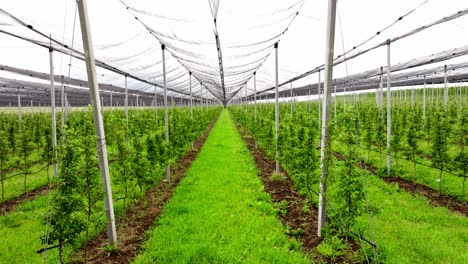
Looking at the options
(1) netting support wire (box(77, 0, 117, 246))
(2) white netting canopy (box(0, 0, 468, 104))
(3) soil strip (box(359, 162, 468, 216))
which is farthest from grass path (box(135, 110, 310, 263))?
(2) white netting canopy (box(0, 0, 468, 104))

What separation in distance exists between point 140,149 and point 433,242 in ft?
18.1

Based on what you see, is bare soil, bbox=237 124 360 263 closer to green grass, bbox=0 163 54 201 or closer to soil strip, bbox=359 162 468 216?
soil strip, bbox=359 162 468 216

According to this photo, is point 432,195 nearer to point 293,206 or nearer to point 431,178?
point 431,178

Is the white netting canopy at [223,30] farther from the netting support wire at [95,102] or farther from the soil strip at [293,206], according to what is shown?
the soil strip at [293,206]

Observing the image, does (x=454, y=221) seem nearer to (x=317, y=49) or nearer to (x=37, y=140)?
(x=317, y=49)

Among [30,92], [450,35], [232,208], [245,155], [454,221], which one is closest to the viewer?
[454,221]

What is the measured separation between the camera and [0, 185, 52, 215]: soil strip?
A: 667cm

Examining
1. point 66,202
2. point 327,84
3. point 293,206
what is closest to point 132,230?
point 66,202

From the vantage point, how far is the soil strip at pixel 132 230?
4535 millimetres

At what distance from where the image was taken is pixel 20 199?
7.40m

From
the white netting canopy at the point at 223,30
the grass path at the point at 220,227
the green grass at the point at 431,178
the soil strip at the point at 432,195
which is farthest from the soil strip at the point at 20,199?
the green grass at the point at 431,178

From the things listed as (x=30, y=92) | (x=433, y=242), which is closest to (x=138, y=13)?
(x=433, y=242)

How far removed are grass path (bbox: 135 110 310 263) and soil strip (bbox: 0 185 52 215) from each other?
9.58 ft

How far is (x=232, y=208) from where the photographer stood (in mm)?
6340
